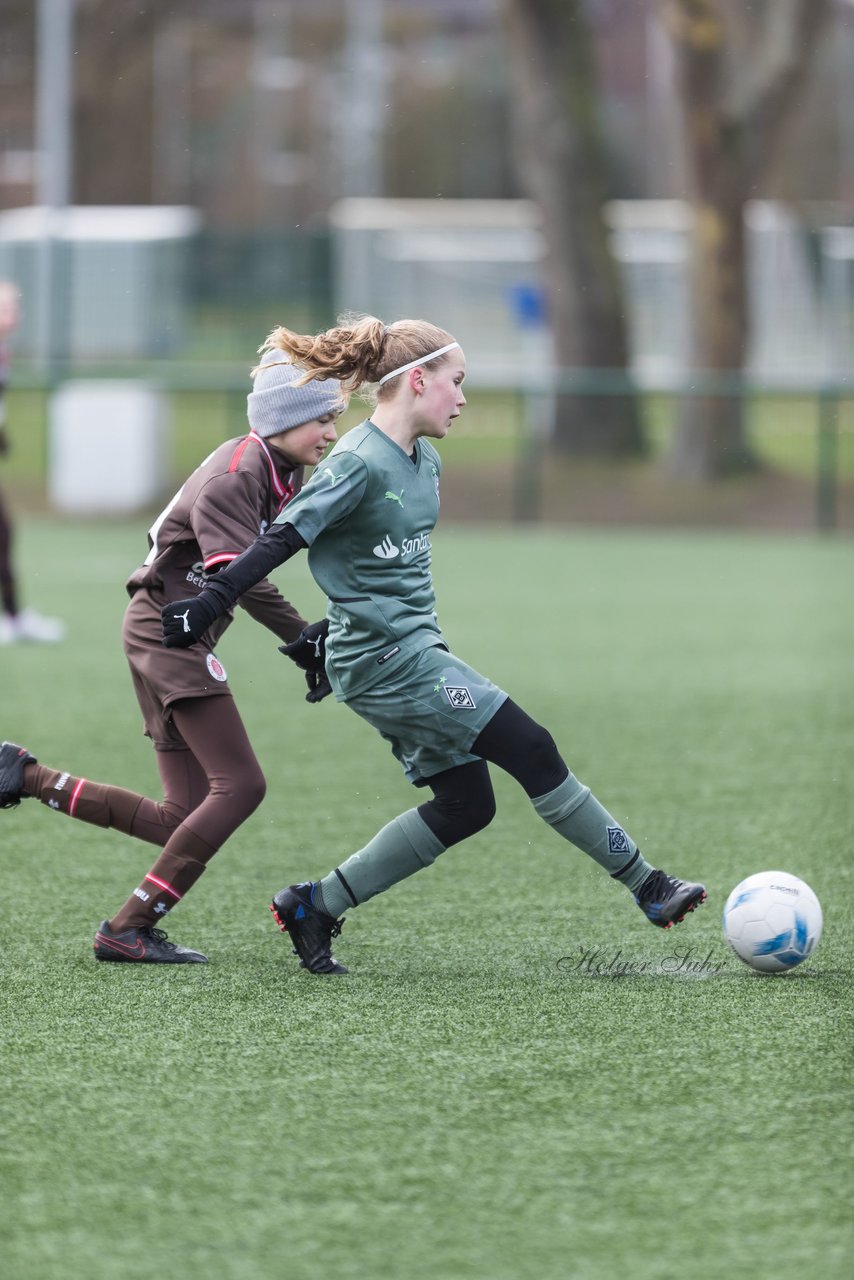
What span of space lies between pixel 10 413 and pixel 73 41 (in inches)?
943

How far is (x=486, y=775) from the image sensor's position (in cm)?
496

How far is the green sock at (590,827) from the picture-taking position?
4.80 metres

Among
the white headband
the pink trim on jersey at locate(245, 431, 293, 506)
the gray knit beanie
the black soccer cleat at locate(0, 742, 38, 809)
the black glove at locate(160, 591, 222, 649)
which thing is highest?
the white headband

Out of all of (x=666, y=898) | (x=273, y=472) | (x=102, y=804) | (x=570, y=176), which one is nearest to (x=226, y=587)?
(x=273, y=472)

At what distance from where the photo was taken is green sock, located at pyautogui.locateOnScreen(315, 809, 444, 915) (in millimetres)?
4883

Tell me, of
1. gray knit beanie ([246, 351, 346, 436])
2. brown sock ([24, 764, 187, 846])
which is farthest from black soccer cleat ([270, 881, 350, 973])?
gray knit beanie ([246, 351, 346, 436])

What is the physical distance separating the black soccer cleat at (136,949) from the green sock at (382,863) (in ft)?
1.29

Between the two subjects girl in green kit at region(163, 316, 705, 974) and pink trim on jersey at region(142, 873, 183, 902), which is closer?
girl in green kit at region(163, 316, 705, 974)

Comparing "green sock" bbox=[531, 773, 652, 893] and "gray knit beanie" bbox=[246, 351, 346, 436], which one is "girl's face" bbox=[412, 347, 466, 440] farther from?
"green sock" bbox=[531, 773, 652, 893]

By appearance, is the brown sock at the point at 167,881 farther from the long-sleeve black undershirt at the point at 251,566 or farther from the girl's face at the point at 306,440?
the girl's face at the point at 306,440

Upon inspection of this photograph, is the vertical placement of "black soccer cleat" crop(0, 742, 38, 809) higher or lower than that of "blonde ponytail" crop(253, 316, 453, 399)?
lower

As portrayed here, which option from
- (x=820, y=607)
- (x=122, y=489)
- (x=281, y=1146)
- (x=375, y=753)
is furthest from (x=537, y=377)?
(x=281, y=1146)

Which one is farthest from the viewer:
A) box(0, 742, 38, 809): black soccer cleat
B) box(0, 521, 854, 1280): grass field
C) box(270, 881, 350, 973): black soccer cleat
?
box(0, 742, 38, 809): black soccer cleat

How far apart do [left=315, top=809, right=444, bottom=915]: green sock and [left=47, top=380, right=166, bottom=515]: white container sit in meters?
15.0
